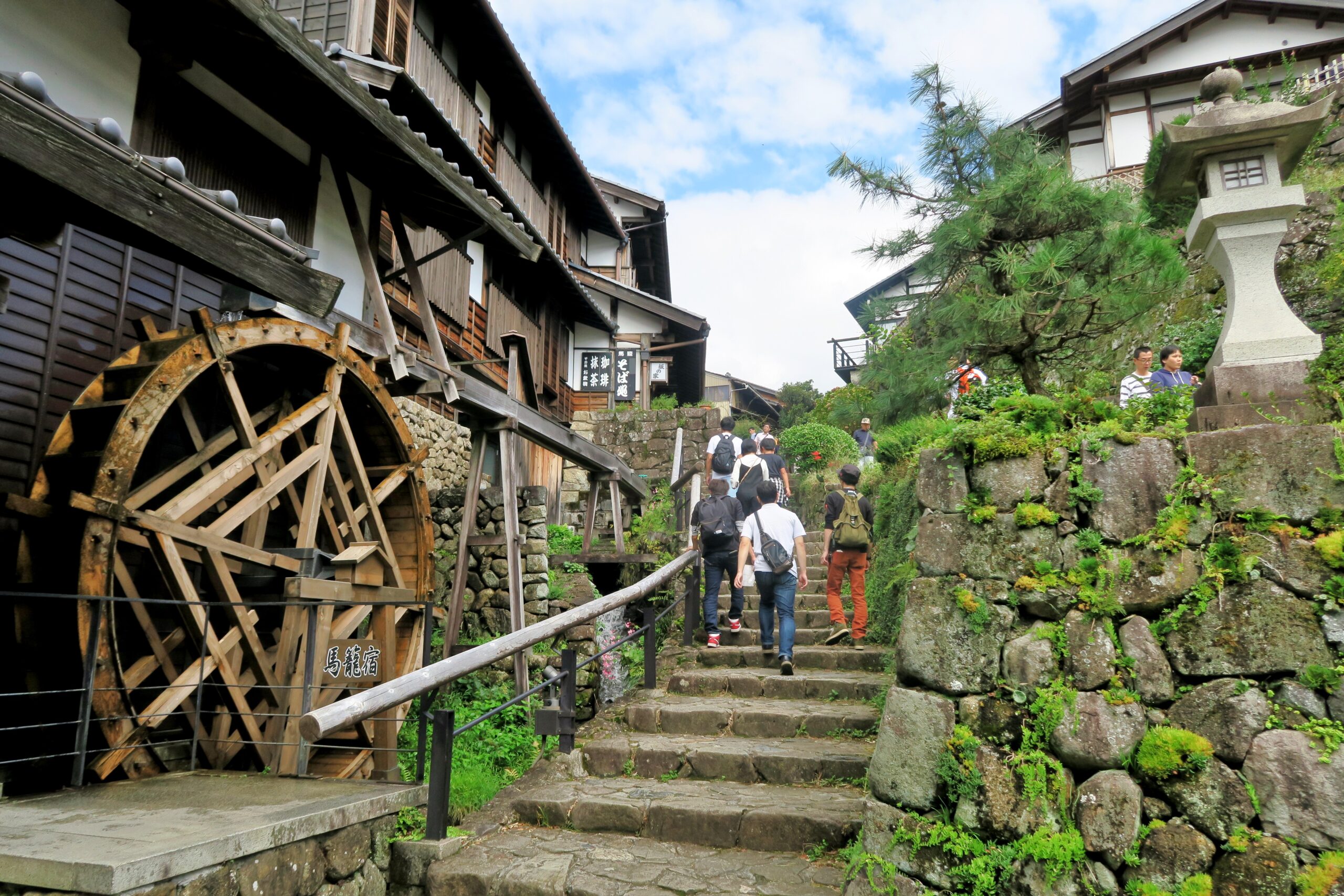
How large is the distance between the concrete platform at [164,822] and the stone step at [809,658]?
11.5ft

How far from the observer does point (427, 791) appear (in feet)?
14.1

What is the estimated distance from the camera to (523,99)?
47.7 ft

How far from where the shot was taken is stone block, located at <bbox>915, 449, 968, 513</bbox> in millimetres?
4016

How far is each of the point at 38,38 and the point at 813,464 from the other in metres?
15.1

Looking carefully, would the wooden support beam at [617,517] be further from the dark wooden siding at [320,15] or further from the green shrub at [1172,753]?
the green shrub at [1172,753]

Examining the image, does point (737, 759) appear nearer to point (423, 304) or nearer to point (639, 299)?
point (423, 304)

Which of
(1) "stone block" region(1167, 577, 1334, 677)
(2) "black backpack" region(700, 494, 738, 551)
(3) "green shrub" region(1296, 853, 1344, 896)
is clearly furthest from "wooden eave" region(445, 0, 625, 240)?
(3) "green shrub" region(1296, 853, 1344, 896)

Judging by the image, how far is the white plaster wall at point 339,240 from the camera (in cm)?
780

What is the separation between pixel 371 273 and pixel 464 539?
2588 mm

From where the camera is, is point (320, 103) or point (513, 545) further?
point (513, 545)

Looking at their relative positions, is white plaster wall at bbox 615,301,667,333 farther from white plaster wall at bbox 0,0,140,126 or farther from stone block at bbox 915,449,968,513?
stone block at bbox 915,449,968,513

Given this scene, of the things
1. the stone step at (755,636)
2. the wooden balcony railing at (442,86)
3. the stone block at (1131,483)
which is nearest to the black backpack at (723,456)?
the stone step at (755,636)

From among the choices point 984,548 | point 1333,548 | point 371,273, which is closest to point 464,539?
point 371,273

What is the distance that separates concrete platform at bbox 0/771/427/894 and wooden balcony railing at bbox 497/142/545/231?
424 inches
